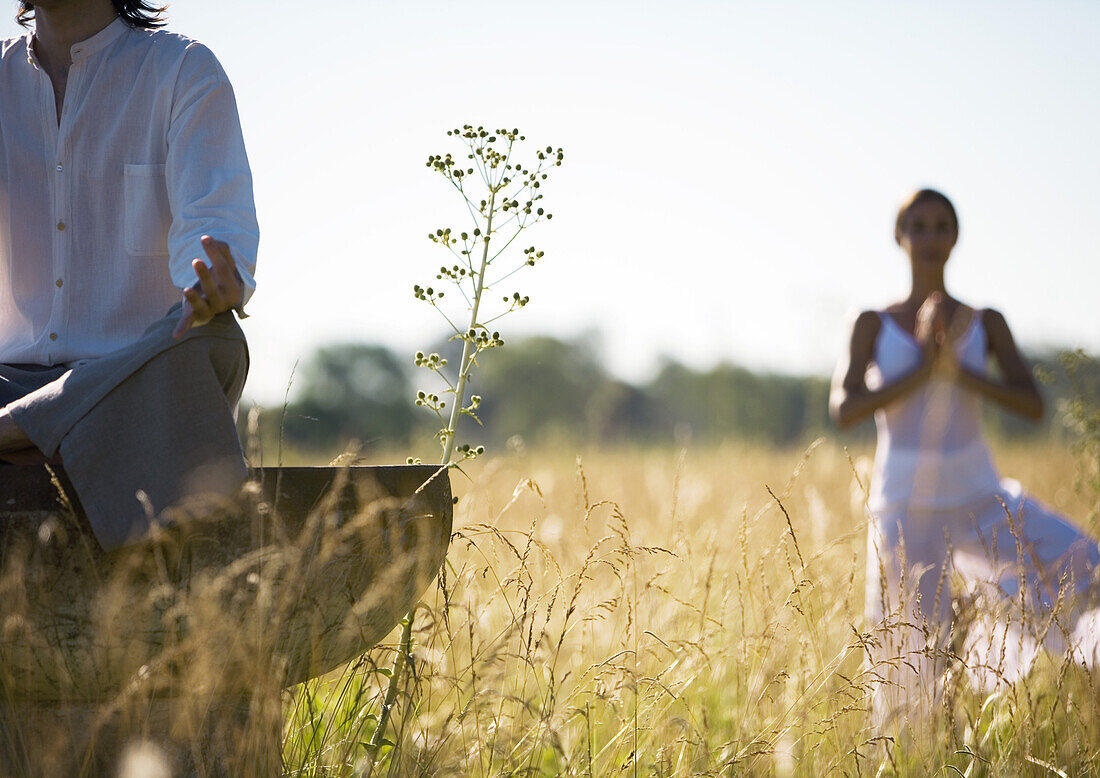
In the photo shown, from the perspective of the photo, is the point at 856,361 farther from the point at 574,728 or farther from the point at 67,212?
the point at 67,212

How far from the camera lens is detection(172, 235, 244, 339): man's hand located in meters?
1.69

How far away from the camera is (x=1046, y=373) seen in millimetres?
3803

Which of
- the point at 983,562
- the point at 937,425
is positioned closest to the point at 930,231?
the point at 937,425

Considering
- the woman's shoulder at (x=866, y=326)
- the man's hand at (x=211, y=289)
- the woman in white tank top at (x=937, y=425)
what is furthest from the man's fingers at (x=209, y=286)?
the woman's shoulder at (x=866, y=326)

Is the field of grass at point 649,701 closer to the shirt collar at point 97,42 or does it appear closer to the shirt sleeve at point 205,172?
the shirt sleeve at point 205,172

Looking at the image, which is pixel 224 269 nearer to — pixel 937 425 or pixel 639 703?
pixel 639 703

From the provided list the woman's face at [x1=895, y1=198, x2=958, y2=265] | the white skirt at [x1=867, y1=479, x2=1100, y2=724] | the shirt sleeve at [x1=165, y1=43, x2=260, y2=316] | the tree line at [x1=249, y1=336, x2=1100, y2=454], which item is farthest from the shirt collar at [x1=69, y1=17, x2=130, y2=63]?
the tree line at [x1=249, y1=336, x2=1100, y2=454]

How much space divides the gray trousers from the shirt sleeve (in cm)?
25

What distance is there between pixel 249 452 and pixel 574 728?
1031mm

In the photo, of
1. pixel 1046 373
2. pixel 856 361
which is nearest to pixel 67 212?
pixel 856 361

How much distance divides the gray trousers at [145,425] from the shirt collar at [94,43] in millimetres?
898

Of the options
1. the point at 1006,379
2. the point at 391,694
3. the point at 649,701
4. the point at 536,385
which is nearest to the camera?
the point at 391,694

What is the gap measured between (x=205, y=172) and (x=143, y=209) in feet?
0.67

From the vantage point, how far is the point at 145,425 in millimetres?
1698
